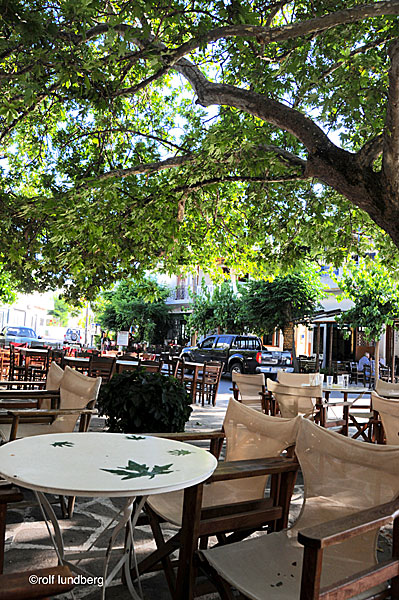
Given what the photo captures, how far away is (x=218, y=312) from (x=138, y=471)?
78.9ft

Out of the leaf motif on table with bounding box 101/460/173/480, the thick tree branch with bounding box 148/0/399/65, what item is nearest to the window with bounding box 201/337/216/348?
the thick tree branch with bounding box 148/0/399/65

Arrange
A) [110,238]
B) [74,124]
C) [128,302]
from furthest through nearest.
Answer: [128,302]
[74,124]
[110,238]

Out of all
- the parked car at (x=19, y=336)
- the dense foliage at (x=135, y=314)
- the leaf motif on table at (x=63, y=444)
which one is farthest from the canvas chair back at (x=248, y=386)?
the dense foliage at (x=135, y=314)

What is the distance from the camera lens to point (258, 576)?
6.37 ft

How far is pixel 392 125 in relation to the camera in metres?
4.50

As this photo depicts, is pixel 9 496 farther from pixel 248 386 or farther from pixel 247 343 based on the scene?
pixel 247 343

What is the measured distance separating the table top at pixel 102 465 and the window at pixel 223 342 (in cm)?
1640

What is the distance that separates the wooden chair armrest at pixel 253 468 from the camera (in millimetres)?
2268

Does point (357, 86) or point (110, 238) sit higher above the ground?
point (357, 86)

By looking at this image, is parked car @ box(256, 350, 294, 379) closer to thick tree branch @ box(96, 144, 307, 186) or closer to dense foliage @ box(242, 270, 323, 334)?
dense foliage @ box(242, 270, 323, 334)

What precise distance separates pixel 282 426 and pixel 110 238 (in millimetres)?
5438

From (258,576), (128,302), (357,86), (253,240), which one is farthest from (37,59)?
(128,302)

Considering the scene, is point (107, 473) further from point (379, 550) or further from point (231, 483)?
point (379, 550)

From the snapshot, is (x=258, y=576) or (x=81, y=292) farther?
(x=81, y=292)
